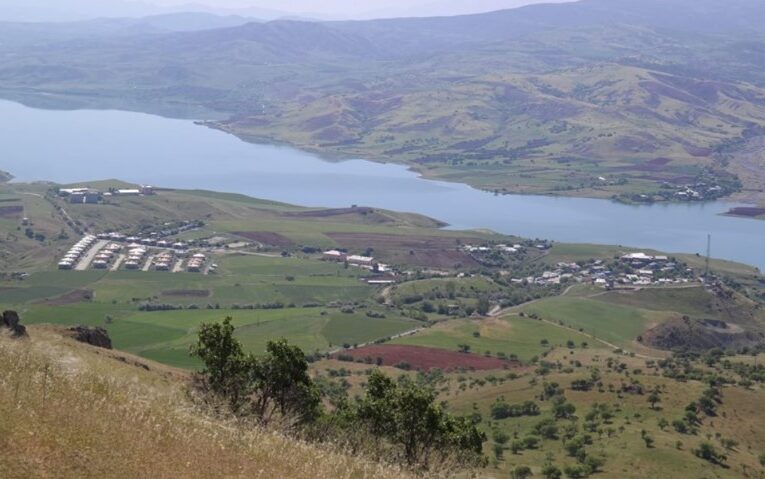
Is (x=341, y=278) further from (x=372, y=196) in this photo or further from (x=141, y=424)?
(x=141, y=424)

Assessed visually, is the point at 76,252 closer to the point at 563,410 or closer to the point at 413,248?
the point at 413,248

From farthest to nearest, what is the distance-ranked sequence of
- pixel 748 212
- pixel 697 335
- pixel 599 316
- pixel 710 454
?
pixel 748 212
pixel 599 316
pixel 697 335
pixel 710 454

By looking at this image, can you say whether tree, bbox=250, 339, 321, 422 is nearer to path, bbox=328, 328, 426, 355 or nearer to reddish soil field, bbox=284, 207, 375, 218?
path, bbox=328, 328, 426, 355

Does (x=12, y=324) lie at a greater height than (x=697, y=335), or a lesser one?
greater

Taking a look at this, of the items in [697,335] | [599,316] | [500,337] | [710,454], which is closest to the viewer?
[710,454]

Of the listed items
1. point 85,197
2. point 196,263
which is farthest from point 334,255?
point 85,197

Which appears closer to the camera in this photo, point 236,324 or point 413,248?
point 236,324
